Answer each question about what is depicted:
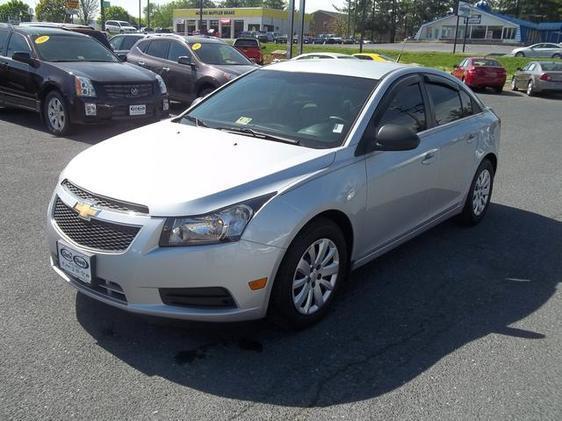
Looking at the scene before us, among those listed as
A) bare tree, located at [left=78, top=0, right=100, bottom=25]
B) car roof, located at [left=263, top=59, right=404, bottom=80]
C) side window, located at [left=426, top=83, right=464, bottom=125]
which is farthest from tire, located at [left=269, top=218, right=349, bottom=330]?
bare tree, located at [left=78, top=0, right=100, bottom=25]

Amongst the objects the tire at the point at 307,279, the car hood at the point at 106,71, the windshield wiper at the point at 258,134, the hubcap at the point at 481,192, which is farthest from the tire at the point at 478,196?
the car hood at the point at 106,71

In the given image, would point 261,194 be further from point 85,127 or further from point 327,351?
point 85,127

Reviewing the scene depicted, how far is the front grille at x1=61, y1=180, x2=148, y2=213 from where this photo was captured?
3.19m

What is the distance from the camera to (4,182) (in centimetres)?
663

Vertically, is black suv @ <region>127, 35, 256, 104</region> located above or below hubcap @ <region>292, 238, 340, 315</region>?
above

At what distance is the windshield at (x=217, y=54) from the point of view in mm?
12750

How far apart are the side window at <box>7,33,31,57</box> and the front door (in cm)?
795

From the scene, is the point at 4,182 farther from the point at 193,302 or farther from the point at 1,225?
the point at 193,302

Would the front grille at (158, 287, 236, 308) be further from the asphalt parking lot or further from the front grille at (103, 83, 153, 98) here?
the front grille at (103, 83, 153, 98)

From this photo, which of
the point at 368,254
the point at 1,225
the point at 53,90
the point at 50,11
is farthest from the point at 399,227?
the point at 50,11

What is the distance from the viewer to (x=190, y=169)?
3.52m

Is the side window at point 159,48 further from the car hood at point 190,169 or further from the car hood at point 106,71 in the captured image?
the car hood at point 190,169

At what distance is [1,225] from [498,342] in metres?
4.27

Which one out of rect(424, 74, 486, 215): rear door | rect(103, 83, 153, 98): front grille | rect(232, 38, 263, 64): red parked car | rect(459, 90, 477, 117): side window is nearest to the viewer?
rect(424, 74, 486, 215): rear door
